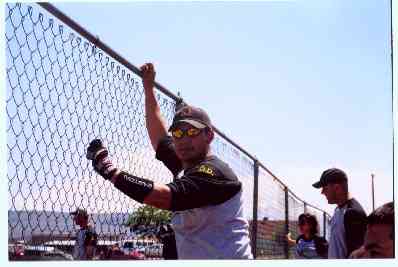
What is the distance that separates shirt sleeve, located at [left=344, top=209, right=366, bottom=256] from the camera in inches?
150

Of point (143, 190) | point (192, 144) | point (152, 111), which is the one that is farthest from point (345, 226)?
point (143, 190)

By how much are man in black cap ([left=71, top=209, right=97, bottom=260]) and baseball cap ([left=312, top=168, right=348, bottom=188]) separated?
1748 millimetres

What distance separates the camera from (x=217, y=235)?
3.10m

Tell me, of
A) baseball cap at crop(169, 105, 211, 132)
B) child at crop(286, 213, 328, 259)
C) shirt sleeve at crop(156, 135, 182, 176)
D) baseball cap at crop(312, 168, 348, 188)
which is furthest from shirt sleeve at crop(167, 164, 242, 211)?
child at crop(286, 213, 328, 259)

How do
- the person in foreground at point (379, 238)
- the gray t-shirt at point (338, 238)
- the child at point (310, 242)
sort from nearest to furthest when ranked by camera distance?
the person in foreground at point (379, 238)
the gray t-shirt at point (338, 238)
the child at point (310, 242)

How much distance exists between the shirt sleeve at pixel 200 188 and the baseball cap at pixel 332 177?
154cm

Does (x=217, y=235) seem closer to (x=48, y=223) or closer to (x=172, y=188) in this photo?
(x=172, y=188)

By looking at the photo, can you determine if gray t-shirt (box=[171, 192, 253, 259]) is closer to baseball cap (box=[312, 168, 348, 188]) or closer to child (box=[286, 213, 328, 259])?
baseball cap (box=[312, 168, 348, 188])

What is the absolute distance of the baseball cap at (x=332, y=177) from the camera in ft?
14.3

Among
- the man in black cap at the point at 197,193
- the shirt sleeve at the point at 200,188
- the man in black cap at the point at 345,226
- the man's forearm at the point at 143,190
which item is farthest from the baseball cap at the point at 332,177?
the man's forearm at the point at 143,190

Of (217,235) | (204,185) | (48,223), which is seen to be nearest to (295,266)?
(217,235)

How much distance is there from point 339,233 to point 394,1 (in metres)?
1.58

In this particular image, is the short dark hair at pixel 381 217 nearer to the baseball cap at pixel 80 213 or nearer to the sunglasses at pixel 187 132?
the sunglasses at pixel 187 132

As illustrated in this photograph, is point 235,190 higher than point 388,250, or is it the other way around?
point 235,190
